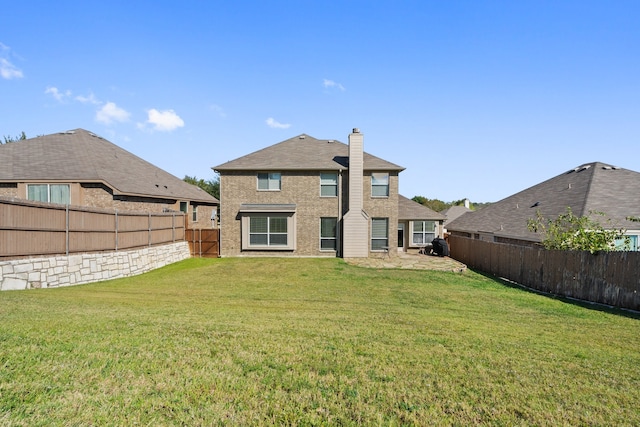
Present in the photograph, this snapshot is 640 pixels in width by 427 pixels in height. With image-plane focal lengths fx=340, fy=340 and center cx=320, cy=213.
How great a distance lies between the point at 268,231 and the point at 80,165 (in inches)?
467

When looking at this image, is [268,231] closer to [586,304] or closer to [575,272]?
[575,272]

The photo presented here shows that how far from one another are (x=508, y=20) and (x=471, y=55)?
1.94 meters

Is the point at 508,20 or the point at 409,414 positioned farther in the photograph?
the point at 508,20

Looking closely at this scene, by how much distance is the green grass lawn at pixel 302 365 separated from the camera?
3.28 metres

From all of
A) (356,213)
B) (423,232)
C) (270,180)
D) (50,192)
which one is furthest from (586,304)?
(50,192)

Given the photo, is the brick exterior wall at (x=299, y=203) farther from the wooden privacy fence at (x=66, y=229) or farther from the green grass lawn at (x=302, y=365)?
the green grass lawn at (x=302, y=365)

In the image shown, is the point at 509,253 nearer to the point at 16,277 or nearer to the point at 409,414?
the point at 409,414

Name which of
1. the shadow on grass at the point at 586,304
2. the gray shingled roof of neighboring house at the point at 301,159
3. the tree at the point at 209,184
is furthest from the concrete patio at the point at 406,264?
the tree at the point at 209,184

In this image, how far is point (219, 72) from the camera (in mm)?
17844

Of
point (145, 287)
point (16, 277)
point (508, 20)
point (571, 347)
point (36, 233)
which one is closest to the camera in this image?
point (571, 347)

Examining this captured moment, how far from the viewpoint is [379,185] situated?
75.9ft

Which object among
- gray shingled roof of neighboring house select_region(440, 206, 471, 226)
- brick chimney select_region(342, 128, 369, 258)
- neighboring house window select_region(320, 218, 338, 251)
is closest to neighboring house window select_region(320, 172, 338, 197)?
brick chimney select_region(342, 128, 369, 258)

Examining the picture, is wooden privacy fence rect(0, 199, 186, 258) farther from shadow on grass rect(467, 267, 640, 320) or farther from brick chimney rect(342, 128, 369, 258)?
shadow on grass rect(467, 267, 640, 320)

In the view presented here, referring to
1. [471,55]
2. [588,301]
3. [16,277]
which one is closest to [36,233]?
[16,277]
